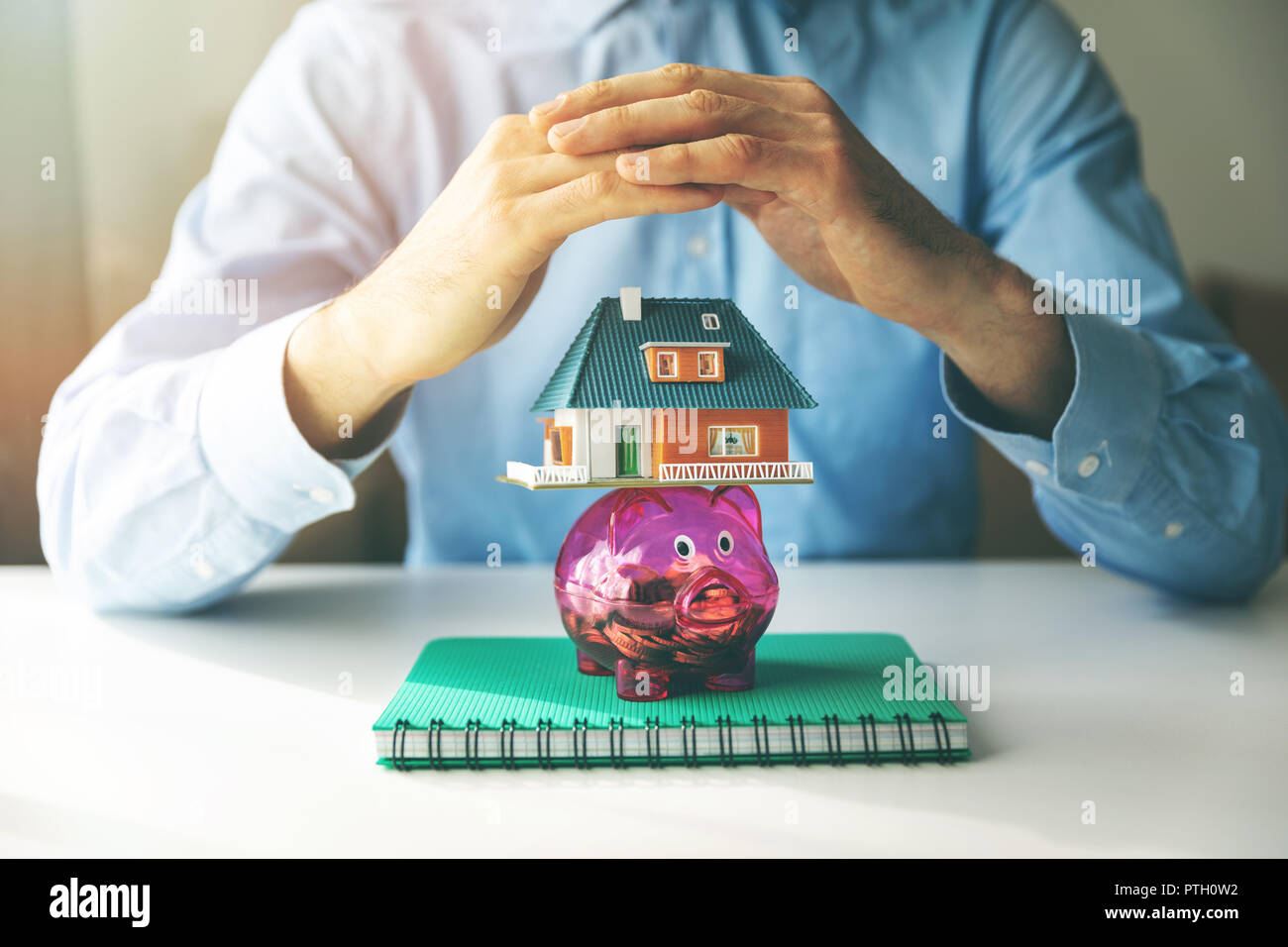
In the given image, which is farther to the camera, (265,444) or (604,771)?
(265,444)

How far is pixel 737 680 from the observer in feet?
2.54

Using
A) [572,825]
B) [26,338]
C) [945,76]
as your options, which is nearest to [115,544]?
[26,338]

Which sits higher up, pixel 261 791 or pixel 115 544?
pixel 115 544

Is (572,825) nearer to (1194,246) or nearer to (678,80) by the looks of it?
(678,80)

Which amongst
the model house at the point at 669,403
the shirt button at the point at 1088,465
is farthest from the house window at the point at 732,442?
the shirt button at the point at 1088,465

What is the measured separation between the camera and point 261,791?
664 mm

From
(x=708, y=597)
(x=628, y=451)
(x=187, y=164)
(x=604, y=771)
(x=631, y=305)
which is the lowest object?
(x=604, y=771)

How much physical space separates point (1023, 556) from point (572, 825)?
150cm

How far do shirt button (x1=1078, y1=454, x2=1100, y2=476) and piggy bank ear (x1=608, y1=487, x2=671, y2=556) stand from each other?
19.9 inches

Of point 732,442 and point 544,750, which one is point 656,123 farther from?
point 544,750

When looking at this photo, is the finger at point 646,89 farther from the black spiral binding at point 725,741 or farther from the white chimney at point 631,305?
the black spiral binding at point 725,741

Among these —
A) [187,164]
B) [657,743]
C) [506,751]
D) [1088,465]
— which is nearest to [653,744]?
[657,743]

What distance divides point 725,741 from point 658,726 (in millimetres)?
51
